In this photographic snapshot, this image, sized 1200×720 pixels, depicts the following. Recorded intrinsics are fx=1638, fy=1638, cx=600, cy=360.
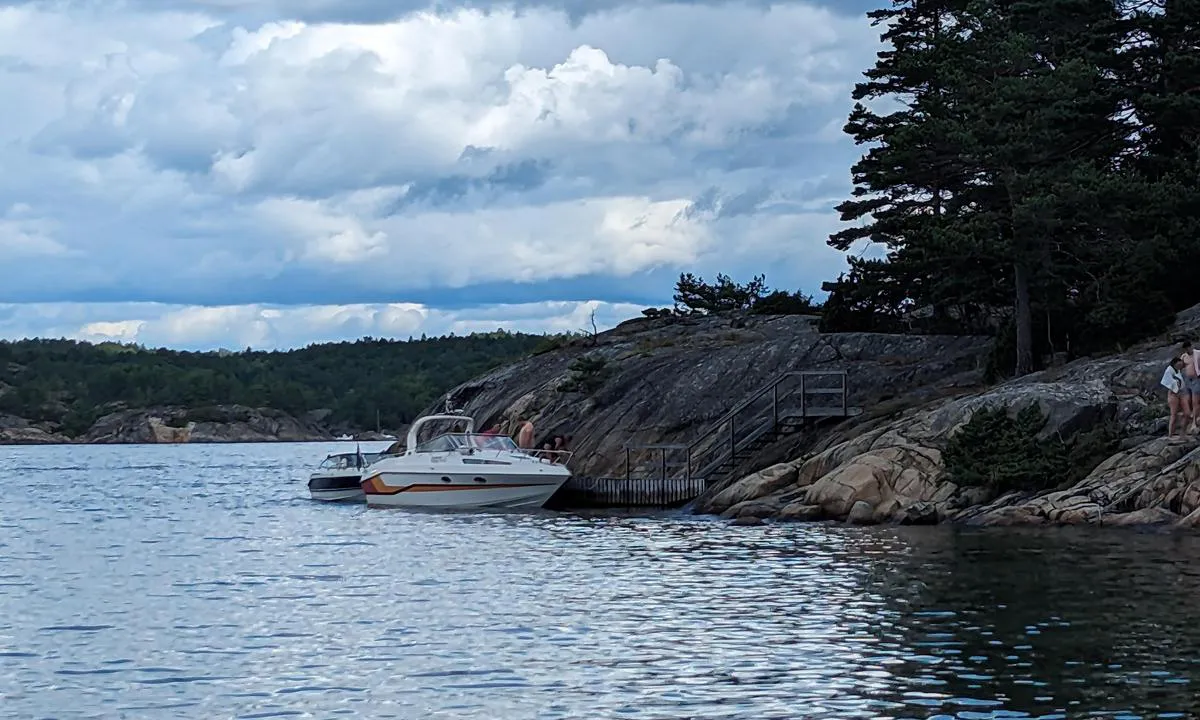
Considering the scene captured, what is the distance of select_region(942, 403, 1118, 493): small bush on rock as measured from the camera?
119ft

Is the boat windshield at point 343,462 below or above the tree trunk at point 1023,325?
below

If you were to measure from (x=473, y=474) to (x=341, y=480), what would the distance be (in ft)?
39.2

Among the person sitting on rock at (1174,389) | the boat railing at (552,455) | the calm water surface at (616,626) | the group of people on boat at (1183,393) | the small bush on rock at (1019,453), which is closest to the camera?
the calm water surface at (616,626)

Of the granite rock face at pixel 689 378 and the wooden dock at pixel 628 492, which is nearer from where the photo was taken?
the wooden dock at pixel 628 492

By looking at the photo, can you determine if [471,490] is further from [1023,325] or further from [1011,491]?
[1011,491]

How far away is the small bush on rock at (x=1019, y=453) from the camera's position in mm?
36125

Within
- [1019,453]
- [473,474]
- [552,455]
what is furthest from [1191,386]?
[552,455]

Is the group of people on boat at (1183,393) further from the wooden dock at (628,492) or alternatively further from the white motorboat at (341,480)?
the white motorboat at (341,480)

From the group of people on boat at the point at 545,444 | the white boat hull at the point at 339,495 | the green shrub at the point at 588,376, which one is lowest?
the white boat hull at the point at 339,495

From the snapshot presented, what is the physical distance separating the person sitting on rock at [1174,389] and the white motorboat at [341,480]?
30038mm

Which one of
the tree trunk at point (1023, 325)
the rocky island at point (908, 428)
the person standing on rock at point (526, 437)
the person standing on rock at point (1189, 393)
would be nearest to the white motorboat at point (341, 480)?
the rocky island at point (908, 428)

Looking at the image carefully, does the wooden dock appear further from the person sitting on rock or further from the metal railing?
the person sitting on rock

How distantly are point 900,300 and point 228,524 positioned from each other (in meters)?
23.3

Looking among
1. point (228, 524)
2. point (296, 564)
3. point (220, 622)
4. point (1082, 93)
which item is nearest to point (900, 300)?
point (1082, 93)
